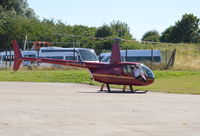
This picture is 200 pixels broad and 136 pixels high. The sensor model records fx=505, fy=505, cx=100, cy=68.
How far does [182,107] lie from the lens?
1741 centimetres

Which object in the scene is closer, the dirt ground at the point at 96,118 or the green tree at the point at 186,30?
the dirt ground at the point at 96,118

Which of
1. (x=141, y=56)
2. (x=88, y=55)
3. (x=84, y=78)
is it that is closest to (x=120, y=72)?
(x=84, y=78)

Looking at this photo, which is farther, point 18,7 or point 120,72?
point 18,7

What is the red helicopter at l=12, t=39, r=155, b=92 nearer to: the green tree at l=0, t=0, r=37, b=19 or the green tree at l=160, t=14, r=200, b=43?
the green tree at l=0, t=0, r=37, b=19

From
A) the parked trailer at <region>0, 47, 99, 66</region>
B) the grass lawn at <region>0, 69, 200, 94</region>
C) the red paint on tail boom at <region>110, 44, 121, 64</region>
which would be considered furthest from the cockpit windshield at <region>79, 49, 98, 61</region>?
the red paint on tail boom at <region>110, 44, 121, 64</region>

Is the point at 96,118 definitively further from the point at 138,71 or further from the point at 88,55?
the point at 88,55

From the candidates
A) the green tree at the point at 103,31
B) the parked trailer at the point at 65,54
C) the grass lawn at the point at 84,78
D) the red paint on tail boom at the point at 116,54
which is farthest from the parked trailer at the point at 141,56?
the green tree at the point at 103,31

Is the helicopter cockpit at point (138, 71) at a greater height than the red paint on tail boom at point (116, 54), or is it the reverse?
the red paint on tail boom at point (116, 54)

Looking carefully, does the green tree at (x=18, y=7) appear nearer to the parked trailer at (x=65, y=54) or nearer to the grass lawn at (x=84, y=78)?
→ the parked trailer at (x=65, y=54)

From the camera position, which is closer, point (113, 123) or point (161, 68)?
point (113, 123)

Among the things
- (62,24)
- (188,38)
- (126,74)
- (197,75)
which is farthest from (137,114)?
(188,38)

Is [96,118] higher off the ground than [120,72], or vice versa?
[120,72]

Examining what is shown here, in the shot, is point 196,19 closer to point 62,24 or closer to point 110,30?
point 110,30

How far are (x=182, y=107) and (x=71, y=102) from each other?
3969 mm
